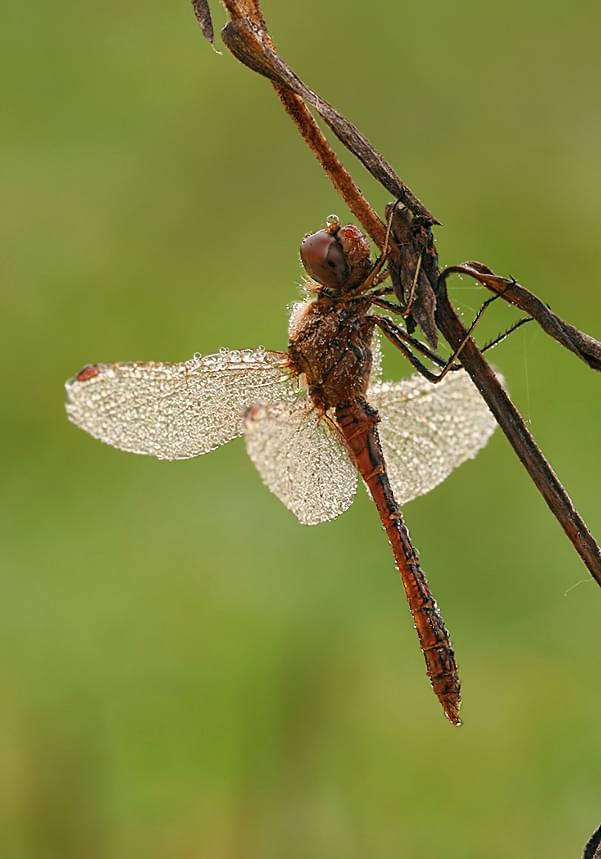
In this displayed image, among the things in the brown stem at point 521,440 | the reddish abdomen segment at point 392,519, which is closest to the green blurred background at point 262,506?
the reddish abdomen segment at point 392,519

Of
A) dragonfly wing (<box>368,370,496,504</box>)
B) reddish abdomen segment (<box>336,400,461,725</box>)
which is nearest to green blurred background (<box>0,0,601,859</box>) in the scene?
dragonfly wing (<box>368,370,496,504</box>)

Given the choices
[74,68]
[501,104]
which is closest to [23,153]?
[74,68]

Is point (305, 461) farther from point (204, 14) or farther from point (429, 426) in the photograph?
point (204, 14)

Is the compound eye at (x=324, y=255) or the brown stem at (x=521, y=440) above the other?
the compound eye at (x=324, y=255)

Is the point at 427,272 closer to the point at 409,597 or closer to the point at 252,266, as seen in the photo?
the point at 409,597

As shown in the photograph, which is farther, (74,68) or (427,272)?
(74,68)

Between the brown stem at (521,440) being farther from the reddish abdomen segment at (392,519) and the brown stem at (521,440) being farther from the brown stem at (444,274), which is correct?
the reddish abdomen segment at (392,519)

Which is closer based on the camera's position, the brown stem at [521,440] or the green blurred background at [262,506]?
the brown stem at [521,440]
